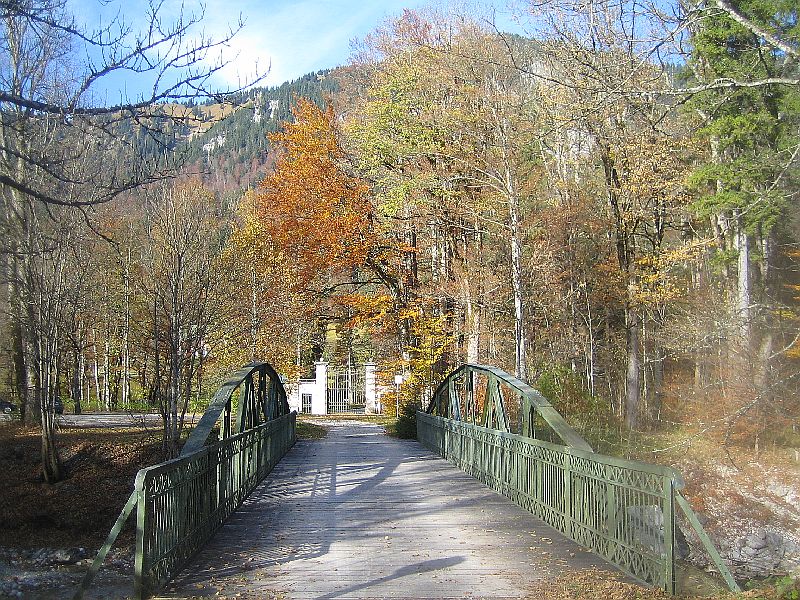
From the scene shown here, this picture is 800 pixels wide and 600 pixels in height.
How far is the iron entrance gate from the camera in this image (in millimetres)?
31719

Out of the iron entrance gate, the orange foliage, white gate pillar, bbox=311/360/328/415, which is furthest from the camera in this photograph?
the iron entrance gate

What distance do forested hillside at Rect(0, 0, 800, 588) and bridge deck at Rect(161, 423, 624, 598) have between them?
11.3ft

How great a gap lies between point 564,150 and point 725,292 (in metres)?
7.06

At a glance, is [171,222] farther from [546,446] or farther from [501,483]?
[546,446]

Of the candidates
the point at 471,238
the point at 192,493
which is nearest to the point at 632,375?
the point at 471,238

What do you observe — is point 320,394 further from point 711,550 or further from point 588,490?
point 711,550

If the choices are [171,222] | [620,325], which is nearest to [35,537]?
[171,222]

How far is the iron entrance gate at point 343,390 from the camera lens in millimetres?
31719

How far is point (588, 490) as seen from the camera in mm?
6586

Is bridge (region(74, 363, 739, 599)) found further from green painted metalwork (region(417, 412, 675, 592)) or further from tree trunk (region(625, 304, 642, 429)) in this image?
tree trunk (region(625, 304, 642, 429))

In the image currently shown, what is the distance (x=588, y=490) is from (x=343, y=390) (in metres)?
25.9

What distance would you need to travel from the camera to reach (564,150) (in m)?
26.1

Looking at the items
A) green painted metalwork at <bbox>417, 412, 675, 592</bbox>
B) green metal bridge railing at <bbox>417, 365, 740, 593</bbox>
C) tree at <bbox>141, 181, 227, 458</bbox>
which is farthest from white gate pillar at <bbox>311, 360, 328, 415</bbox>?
green painted metalwork at <bbox>417, 412, 675, 592</bbox>

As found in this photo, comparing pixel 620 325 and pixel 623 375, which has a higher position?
pixel 620 325
